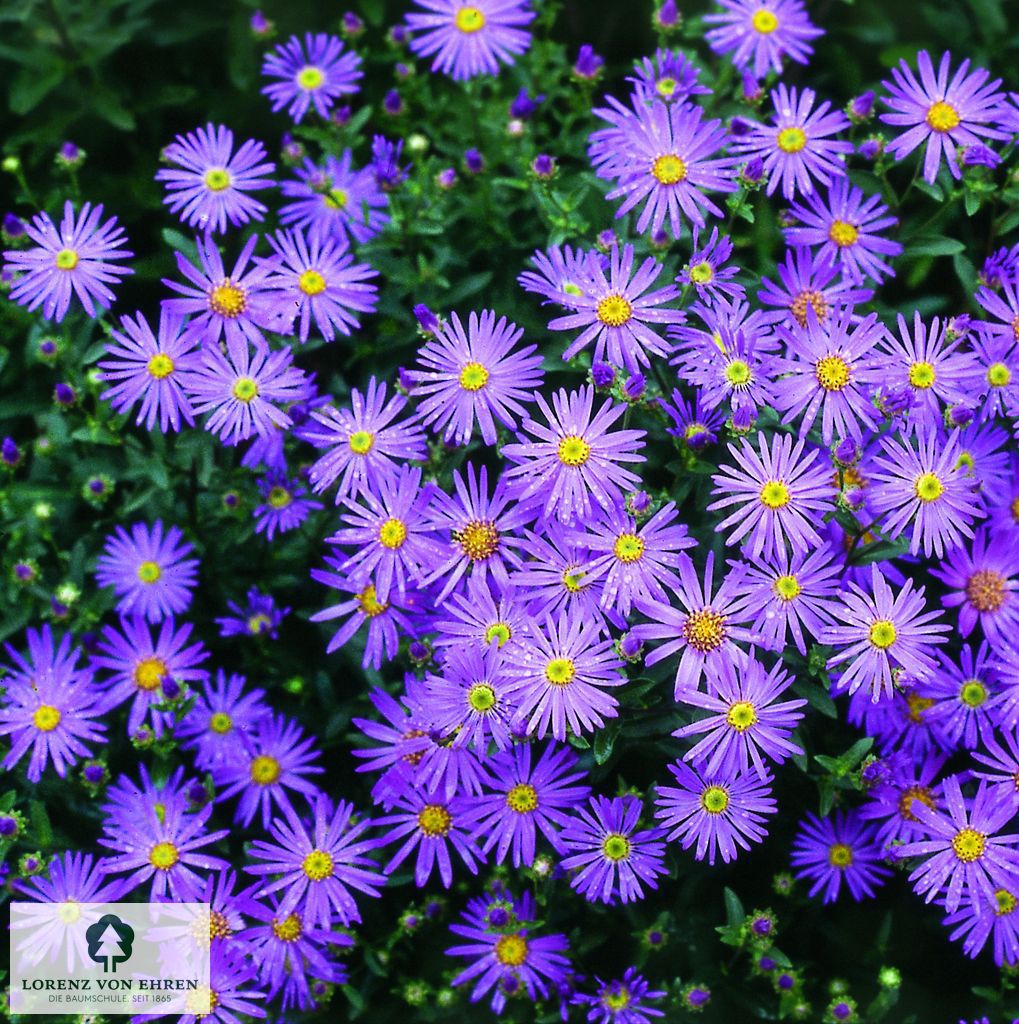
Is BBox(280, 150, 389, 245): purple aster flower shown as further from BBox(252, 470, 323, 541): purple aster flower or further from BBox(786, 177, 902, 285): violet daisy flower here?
BBox(786, 177, 902, 285): violet daisy flower

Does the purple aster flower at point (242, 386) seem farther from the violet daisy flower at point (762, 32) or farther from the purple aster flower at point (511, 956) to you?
the violet daisy flower at point (762, 32)

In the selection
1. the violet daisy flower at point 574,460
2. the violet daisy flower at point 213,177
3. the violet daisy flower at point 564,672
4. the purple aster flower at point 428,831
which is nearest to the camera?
the violet daisy flower at point 564,672

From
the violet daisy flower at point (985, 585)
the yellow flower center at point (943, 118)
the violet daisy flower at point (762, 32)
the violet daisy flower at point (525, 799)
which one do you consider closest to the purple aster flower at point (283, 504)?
the violet daisy flower at point (525, 799)

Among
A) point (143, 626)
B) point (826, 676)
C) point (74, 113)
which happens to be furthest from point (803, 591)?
point (74, 113)

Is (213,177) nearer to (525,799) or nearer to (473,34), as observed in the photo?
(473,34)

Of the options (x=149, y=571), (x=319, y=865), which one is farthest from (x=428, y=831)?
(x=149, y=571)

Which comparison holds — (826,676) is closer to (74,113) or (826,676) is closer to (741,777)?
(741,777)
